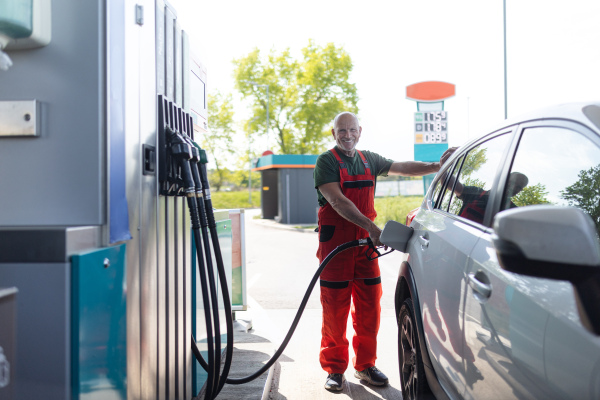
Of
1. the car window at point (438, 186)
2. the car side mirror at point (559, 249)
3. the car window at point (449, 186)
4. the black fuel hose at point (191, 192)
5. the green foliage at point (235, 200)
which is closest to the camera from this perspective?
the car side mirror at point (559, 249)

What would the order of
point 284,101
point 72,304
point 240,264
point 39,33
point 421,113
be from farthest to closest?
1. point 284,101
2. point 421,113
3. point 240,264
4. point 39,33
5. point 72,304

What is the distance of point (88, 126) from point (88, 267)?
53cm

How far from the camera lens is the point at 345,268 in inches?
160

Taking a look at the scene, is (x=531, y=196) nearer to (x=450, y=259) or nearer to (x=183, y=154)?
(x=450, y=259)

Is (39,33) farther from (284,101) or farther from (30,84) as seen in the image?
(284,101)

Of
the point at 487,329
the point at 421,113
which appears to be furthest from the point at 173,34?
the point at 421,113

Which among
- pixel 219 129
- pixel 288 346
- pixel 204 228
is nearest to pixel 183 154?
pixel 204 228

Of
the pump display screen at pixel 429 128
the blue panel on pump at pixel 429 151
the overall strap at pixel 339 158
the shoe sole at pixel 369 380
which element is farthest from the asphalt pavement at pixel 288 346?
the pump display screen at pixel 429 128

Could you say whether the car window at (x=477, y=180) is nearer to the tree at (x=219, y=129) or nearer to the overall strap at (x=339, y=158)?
the overall strap at (x=339, y=158)

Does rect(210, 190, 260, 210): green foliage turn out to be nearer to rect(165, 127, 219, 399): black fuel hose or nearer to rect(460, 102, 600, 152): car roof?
rect(165, 127, 219, 399): black fuel hose

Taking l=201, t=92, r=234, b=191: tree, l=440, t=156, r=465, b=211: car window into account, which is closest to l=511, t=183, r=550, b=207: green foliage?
l=440, t=156, r=465, b=211: car window

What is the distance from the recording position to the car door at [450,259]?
214 centimetres

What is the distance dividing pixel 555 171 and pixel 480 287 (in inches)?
18.1

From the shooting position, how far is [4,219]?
1974mm
